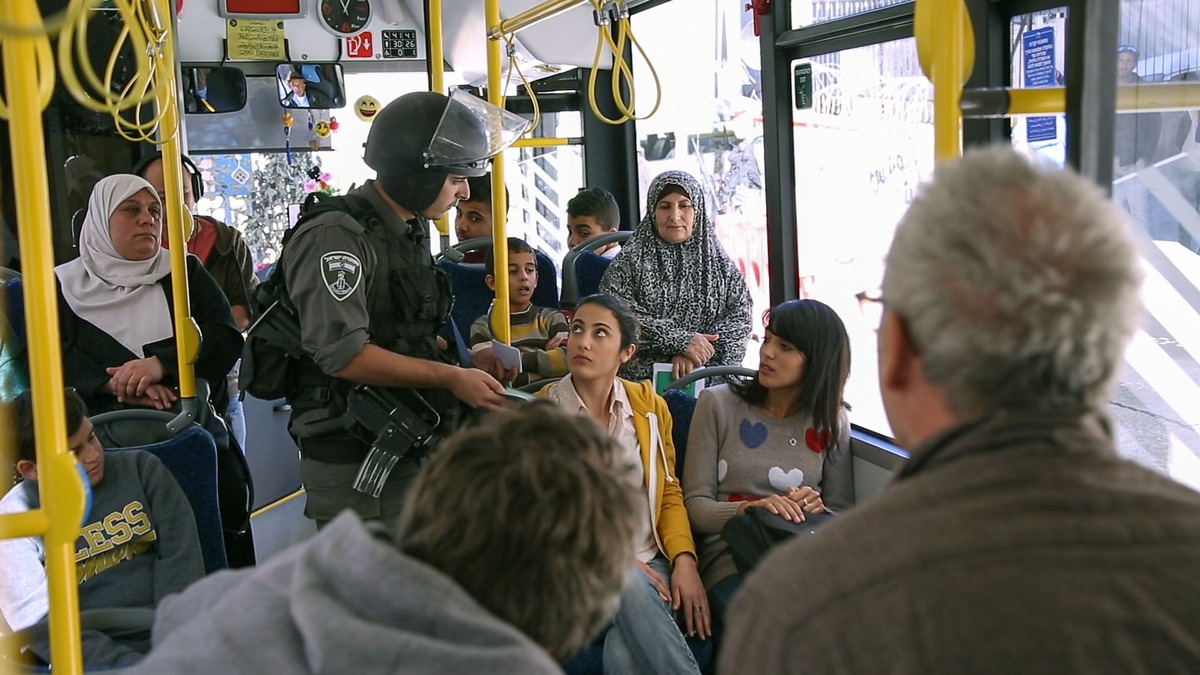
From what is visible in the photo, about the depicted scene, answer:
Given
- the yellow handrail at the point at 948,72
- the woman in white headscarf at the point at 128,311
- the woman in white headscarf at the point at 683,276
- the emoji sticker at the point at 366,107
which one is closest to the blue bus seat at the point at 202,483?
the woman in white headscarf at the point at 128,311

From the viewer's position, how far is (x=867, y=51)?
384 centimetres

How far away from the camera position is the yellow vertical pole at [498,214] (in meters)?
3.25

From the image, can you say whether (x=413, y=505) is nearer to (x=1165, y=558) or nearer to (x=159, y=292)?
(x=1165, y=558)

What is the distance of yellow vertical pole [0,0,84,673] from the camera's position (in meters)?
1.24

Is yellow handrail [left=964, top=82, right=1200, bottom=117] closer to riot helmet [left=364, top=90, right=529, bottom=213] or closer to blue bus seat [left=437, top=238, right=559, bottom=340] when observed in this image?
riot helmet [left=364, top=90, right=529, bottom=213]

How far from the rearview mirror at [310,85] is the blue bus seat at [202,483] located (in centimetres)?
375

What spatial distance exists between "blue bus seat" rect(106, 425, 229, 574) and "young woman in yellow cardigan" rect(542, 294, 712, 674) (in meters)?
0.88

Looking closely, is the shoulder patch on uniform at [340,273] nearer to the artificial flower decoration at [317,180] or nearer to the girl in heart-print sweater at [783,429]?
the girl in heart-print sweater at [783,429]

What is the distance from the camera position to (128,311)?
342 cm

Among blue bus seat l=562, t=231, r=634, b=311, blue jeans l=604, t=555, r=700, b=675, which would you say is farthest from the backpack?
blue bus seat l=562, t=231, r=634, b=311

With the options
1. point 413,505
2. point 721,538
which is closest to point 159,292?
point 721,538

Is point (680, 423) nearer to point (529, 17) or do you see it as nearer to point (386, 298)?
point (386, 298)

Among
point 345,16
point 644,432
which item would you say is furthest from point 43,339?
point 345,16

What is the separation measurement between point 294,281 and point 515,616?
1.65 metres
